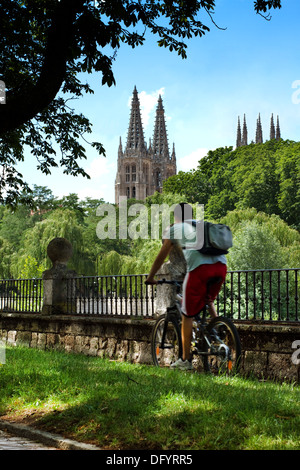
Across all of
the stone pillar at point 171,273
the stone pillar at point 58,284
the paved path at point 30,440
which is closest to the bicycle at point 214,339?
the stone pillar at point 171,273

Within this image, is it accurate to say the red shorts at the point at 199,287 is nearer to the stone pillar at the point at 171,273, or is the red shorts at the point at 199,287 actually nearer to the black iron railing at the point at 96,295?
the stone pillar at the point at 171,273

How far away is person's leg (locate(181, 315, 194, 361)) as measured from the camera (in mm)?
6793

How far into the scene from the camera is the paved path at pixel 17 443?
5047mm

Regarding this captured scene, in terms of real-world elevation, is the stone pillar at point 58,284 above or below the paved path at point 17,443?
above

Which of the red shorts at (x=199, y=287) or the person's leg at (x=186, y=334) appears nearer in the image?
the red shorts at (x=199, y=287)

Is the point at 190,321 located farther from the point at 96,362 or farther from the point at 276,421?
the point at 96,362

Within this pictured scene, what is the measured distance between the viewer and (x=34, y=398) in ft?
21.7

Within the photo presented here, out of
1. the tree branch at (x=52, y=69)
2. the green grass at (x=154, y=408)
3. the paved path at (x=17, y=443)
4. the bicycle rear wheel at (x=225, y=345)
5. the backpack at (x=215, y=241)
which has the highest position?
the tree branch at (x=52, y=69)

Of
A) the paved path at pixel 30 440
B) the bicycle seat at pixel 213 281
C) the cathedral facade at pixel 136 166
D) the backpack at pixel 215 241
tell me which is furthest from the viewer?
the cathedral facade at pixel 136 166

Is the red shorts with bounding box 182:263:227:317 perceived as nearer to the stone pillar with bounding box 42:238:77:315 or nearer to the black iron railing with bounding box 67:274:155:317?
the black iron railing with bounding box 67:274:155:317

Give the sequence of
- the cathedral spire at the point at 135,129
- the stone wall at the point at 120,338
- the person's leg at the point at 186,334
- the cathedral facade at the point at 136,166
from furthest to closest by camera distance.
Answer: the cathedral spire at the point at 135,129, the cathedral facade at the point at 136,166, the stone wall at the point at 120,338, the person's leg at the point at 186,334

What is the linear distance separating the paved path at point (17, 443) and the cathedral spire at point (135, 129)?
5354 inches

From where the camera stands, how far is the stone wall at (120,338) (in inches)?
312

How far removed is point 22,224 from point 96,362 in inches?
2350
